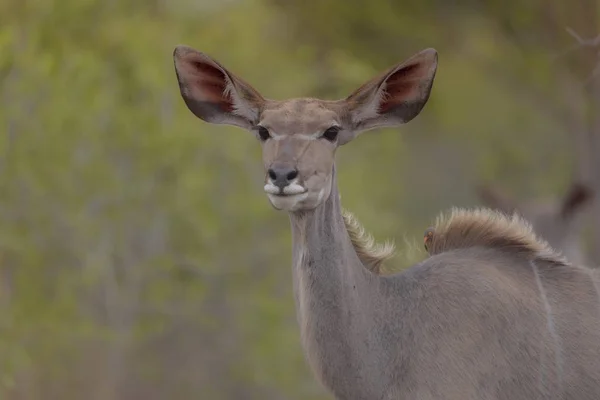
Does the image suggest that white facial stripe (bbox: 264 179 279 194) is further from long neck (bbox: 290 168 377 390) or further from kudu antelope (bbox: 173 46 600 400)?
long neck (bbox: 290 168 377 390)

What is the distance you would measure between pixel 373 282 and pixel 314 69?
1053 cm

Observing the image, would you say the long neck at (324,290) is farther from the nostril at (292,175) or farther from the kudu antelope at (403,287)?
the nostril at (292,175)

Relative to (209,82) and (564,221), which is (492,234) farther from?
(564,221)

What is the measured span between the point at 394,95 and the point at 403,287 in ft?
2.52

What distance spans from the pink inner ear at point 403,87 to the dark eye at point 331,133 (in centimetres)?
31

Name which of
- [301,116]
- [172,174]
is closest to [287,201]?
[301,116]

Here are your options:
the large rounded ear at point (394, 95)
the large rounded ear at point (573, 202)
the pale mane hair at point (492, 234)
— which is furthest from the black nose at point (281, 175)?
the large rounded ear at point (573, 202)

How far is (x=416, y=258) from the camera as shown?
702 cm

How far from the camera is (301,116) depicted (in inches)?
219

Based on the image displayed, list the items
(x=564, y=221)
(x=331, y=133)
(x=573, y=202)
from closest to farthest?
(x=331, y=133), (x=573, y=202), (x=564, y=221)

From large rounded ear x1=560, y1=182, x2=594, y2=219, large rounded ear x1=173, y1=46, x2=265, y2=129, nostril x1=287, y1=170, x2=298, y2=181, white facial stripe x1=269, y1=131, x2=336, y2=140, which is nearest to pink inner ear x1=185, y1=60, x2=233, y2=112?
large rounded ear x1=173, y1=46, x2=265, y2=129

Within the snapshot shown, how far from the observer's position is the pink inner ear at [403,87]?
19.1ft

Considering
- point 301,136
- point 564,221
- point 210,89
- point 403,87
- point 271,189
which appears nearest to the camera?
point 271,189

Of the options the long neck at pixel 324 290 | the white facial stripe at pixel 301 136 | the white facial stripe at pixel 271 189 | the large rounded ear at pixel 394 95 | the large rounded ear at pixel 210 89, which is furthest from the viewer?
the large rounded ear at pixel 210 89
